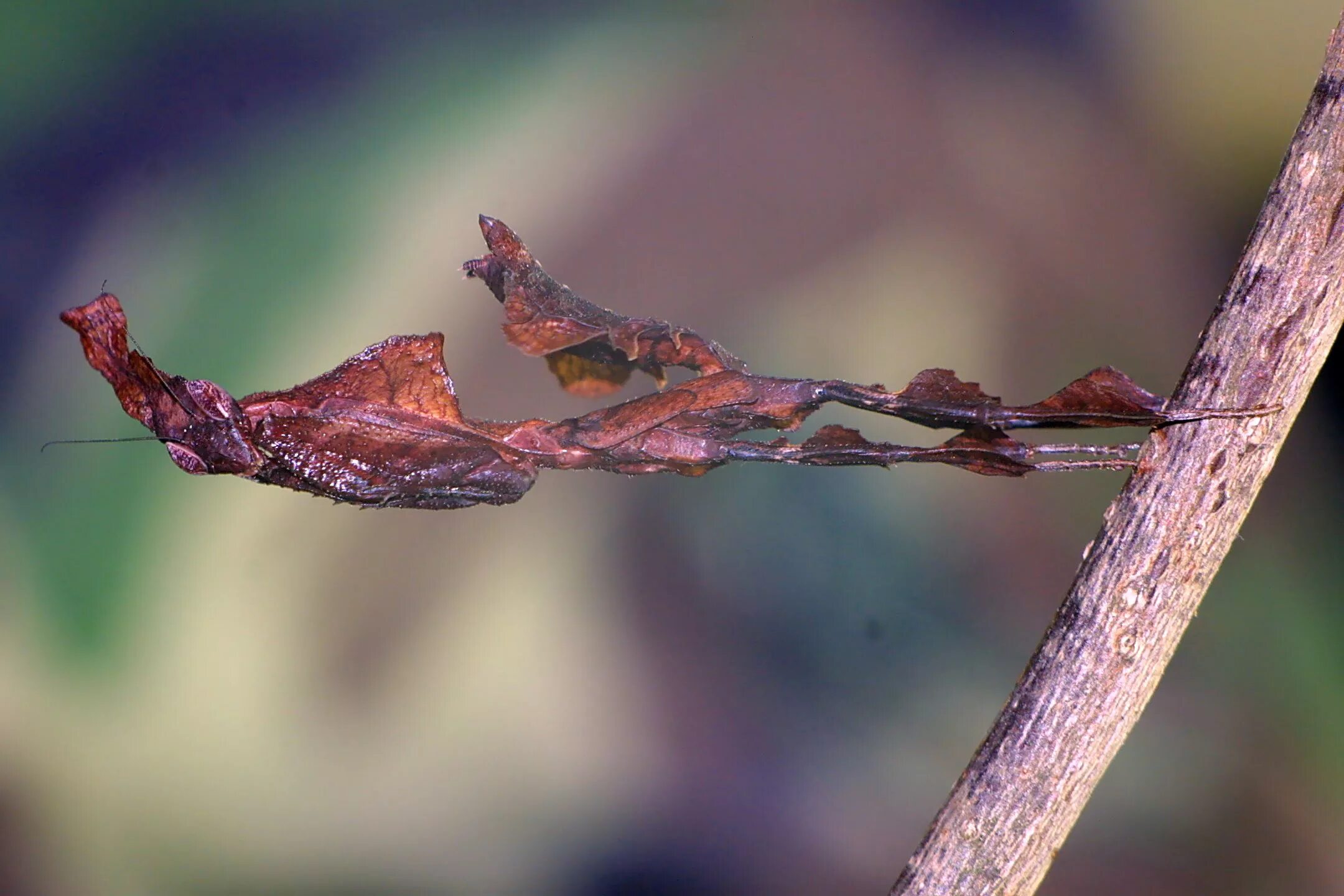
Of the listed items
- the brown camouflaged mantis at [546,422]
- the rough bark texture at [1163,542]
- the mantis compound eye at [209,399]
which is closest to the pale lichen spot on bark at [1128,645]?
the rough bark texture at [1163,542]

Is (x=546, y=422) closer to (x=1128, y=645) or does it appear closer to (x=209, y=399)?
(x=209, y=399)

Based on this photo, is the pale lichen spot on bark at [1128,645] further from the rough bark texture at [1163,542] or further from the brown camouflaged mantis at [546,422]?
the brown camouflaged mantis at [546,422]

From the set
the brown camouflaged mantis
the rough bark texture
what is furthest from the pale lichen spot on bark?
the brown camouflaged mantis

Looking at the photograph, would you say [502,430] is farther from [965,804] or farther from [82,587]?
[82,587]

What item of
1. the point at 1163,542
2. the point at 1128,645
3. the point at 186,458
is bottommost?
the point at 186,458

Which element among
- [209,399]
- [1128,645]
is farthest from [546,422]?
[1128,645]
